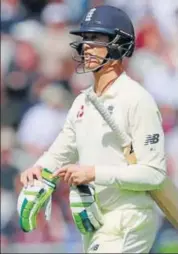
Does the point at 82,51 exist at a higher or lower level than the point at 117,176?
higher

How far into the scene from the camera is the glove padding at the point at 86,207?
390 cm

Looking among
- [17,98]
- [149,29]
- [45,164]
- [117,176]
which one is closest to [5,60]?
[17,98]

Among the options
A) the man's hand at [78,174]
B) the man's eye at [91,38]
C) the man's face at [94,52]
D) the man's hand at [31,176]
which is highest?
the man's eye at [91,38]

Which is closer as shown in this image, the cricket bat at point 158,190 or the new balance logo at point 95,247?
the cricket bat at point 158,190

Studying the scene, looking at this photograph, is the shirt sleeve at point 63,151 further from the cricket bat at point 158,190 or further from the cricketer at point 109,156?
the cricket bat at point 158,190

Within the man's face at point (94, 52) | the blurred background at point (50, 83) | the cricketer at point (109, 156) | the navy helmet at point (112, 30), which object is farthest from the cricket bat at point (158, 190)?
the blurred background at point (50, 83)

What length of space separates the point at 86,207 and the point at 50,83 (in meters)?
3.25

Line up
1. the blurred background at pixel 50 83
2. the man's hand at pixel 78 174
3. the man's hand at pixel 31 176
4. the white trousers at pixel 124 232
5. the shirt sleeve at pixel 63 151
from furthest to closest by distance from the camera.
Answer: the blurred background at pixel 50 83, the shirt sleeve at pixel 63 151, the man's hand at pixel 31 176, the white trousers at pixel 124 232, the man's hand at pixel 78 174

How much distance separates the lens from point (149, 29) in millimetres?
6777

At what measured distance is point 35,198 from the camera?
3.97m

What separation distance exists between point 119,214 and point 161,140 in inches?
15.2

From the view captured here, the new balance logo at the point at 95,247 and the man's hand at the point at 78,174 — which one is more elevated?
the man's hand at the point at 78,174

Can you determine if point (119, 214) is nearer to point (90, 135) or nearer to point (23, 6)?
point (90, 135)

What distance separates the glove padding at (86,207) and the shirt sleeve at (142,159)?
18 cm
